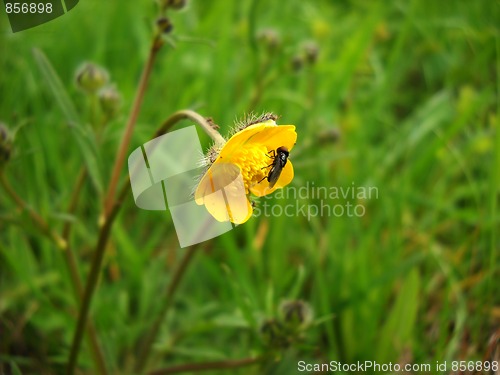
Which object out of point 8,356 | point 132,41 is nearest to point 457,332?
point 8,356

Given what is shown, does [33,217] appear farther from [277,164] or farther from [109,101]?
[277,164]

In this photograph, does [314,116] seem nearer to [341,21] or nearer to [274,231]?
[274,231]

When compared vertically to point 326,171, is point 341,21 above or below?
above

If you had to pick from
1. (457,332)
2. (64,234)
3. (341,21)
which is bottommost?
(457,332)

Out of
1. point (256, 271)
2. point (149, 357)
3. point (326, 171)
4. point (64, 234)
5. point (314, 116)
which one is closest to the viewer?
point (64, 234)

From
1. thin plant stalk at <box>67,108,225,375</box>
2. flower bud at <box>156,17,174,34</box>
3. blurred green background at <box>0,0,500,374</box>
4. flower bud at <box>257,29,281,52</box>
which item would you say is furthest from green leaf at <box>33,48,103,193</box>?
flower bud at <box>257,29,281,52</box>

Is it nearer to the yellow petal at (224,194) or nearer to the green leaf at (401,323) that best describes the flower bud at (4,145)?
the yellow petal at (224,194)

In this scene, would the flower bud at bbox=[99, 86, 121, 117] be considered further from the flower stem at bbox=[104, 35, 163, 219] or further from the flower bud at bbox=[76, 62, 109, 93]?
the flower stem at bbox=[104, 35, 163, 219]

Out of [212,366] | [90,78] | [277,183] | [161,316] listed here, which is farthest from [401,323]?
[90,78]
